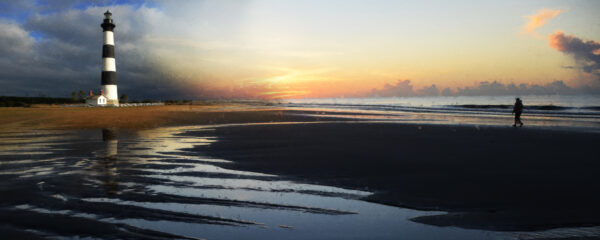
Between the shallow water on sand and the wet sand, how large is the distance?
518mm

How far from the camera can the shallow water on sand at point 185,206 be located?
15.2 feet

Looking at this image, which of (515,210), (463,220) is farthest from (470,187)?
(463,220)

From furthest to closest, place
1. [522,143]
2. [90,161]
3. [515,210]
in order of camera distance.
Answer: [522,143]
[90,161]
[515,210]

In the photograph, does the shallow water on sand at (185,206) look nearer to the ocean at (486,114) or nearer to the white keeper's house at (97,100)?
the ocean at (486,114)

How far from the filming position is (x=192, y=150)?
12.5 m

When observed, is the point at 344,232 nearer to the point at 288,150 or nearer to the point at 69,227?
the point at 69,227

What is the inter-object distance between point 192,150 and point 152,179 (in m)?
4.73

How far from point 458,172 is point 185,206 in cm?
623

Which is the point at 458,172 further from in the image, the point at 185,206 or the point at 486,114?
the point at 486,114

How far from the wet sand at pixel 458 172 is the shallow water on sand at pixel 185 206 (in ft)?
1.70

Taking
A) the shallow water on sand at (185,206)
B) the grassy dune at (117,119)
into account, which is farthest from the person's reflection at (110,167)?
the grassy dune at (117,119)

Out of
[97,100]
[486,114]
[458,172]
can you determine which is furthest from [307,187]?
[97,100]

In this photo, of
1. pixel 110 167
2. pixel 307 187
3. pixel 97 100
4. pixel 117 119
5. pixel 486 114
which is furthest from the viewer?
pixel 97 100

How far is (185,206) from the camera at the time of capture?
5.74m
